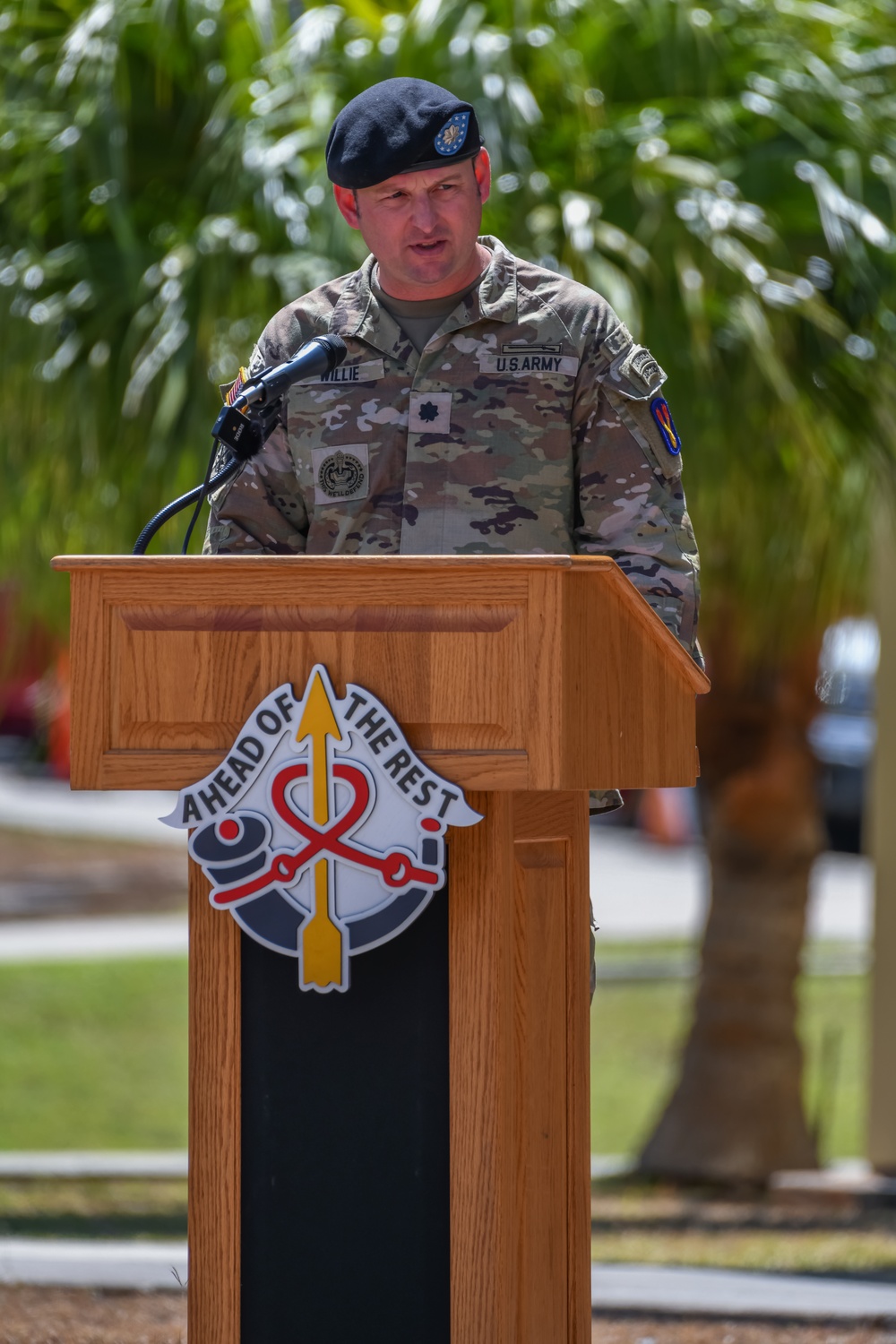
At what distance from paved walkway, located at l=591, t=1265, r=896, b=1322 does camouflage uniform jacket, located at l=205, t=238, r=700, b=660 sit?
1843mm

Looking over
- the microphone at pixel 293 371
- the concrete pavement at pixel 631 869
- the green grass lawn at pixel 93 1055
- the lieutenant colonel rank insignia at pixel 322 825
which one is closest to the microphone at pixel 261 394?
the microphone at pixel 293 371

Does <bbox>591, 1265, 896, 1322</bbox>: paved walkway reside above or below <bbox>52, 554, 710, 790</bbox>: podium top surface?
below

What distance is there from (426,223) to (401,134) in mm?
122

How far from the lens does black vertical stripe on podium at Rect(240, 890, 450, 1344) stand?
2291 mm

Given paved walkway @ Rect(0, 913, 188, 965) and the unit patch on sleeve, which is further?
→ paved walkway @ Rect(0, 913, 188, 965)

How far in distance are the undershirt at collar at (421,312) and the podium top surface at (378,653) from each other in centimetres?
61

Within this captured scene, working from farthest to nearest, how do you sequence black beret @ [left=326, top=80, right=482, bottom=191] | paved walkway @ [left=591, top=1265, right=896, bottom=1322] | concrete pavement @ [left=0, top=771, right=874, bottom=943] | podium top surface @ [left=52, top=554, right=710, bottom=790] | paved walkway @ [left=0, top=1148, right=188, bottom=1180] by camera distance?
concrete pavement @ [left=0, top=771, right=874, bottom=943]
paved walkway @ [left=0, top=1148, right=188, bottom=1180]
paved walkway @ [left=591, top=1265, right=896, bottom=1322]
black beret @ [left=326, top=80, right=482, bottom=191]
podium top surface @ [left=52, top=554, right=710, bottom=790]

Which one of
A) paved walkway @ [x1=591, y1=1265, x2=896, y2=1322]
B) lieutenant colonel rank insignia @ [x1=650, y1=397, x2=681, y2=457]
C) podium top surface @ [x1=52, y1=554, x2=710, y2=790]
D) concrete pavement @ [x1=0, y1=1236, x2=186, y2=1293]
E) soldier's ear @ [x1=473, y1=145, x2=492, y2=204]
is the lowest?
Result: paved walkway @ [x1=591, y1=1265, x2=896, y2=1322]

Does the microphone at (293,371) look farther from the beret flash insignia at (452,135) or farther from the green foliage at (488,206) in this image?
the green foliage at (488,206)

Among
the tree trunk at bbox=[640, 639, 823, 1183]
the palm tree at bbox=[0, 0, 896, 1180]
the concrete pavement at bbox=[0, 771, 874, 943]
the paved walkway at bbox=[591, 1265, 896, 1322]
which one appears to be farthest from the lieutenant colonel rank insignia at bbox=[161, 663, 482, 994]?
the concrete pavement at bbox=[0, 771, 874, 943]

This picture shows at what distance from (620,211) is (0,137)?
1739 millimetres

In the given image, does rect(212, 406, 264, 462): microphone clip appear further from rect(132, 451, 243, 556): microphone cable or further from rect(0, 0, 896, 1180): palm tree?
rect(0, 0, 896, 1180): palm tree

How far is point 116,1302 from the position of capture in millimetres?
4043

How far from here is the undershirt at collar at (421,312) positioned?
2750 millimetres
